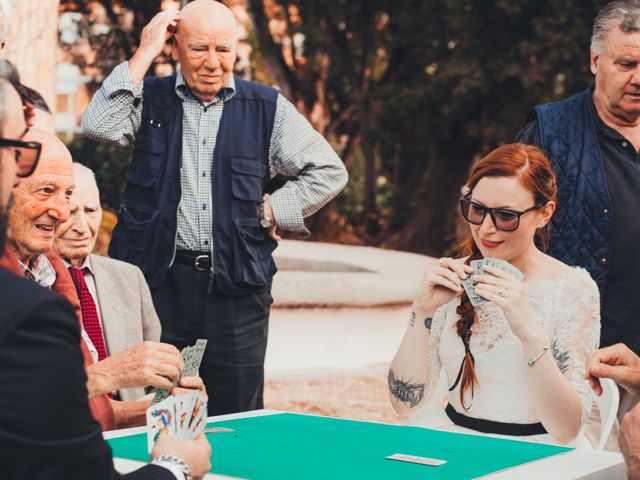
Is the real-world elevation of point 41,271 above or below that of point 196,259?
above

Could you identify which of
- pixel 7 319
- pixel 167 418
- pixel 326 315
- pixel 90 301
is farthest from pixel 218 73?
pixel 326 315

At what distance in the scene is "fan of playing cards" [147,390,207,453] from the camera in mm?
2406

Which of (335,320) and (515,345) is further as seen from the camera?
(335,320)

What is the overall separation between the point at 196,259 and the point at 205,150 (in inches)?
18.0

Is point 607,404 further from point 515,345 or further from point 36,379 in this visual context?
point 36,379

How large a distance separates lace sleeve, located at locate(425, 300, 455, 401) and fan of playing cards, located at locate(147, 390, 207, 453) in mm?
1376

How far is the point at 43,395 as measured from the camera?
1840 millimetres

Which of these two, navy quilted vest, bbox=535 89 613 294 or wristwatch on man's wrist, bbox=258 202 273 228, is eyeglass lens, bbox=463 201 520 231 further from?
wristwatch on man's wrist, bbox=258 202 273 228

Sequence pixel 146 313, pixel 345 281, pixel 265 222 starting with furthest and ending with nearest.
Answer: pixel 345 281
pixel 265 222
pixel 146 313

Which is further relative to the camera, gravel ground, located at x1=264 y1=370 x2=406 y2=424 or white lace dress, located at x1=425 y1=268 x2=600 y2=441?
gravel ground, located at x1=264 y1=370 x2=406 y2=424

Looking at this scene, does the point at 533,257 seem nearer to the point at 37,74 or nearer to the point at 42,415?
the point at 42,415

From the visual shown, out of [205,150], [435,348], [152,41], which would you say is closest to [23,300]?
[435,348]

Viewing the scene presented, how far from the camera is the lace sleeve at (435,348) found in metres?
3.76

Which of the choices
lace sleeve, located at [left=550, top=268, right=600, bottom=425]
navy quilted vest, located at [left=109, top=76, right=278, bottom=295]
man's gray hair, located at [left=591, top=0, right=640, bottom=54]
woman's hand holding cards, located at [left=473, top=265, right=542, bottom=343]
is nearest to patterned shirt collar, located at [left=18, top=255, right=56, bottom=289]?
navy quilted vest, located at [left=109, top=76, right=278, bottom=295]
